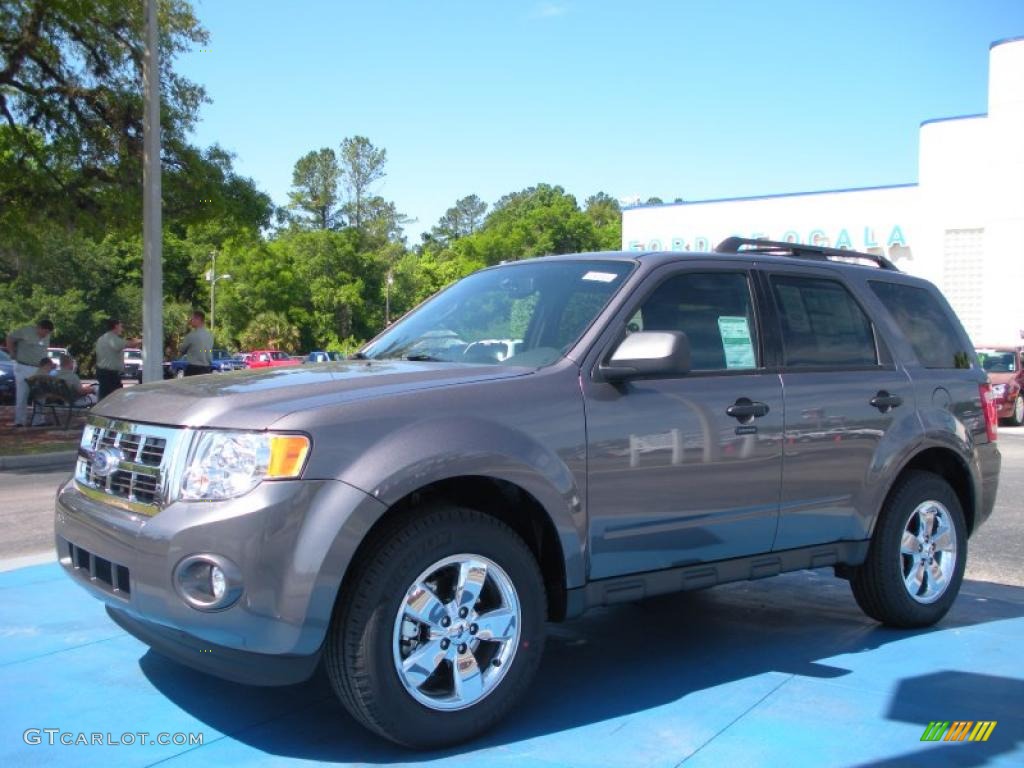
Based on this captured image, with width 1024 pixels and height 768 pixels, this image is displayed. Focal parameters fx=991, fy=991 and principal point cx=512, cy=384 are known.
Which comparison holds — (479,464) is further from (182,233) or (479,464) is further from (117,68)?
(182,233)

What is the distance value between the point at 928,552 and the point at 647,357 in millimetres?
2373

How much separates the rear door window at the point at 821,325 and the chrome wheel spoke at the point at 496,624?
1.92m

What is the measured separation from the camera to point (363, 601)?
3.28 m

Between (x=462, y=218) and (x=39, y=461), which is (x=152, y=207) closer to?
(x=39, y=461)

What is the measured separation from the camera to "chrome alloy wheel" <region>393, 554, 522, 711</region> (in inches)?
134

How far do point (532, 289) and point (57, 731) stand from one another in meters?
2.65

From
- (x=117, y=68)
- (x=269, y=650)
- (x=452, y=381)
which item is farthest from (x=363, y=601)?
(x=117, y=68)

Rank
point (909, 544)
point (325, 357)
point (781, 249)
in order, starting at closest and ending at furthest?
point (909, 544) < point (781, 249) < point (325, 357)

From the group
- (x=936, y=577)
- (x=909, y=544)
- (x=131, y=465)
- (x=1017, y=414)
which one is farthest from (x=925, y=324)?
(x=1017, y=414)

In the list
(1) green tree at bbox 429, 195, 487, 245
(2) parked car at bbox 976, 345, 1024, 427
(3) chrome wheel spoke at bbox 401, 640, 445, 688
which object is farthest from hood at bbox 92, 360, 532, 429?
(1) green tree at bbox 429, 195, 487, 245

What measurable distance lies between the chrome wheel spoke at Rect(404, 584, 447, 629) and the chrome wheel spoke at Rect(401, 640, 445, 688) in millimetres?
75

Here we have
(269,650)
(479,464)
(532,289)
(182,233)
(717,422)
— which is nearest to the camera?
(269,650)

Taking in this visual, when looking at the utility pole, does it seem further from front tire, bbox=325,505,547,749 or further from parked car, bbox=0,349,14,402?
front tire, bbox=325,505,547,749

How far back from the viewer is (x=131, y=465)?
3.55 m
